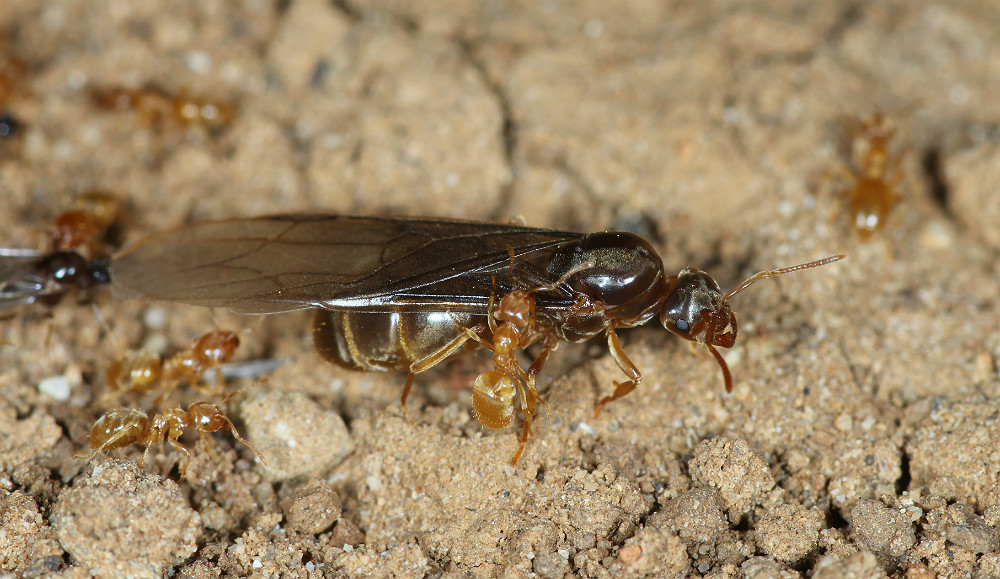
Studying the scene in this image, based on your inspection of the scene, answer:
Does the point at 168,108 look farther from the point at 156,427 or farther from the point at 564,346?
the point at 564,346

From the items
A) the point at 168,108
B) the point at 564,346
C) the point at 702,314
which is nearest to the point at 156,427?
the point at 564,346

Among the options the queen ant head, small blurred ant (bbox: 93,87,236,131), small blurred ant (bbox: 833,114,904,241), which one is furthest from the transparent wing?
small blurred ant (bbox: 833,114,904,241)

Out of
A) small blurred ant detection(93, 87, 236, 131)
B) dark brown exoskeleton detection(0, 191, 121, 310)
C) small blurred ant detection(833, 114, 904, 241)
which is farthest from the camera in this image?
small blurred ant detection(93, 87, 236, 131)

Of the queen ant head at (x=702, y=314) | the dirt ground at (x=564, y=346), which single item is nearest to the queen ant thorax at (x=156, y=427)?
the dirt ground at (x=564, y=346)

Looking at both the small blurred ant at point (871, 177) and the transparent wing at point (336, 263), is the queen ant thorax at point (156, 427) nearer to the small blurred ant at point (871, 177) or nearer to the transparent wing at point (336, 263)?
the transparent wing at point (336, 263)

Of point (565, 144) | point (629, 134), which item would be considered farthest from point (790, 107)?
point (565, 144)

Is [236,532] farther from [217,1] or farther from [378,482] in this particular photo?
[217,1]

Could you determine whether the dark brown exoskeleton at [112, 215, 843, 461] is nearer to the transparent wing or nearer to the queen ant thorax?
the transparent wing
